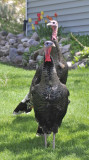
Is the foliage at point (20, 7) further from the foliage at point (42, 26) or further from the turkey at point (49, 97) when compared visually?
the turkey at point (49, 97)

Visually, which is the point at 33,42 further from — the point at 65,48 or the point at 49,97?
the point at 49,97

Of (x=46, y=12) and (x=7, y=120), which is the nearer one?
(x=7, y=120)

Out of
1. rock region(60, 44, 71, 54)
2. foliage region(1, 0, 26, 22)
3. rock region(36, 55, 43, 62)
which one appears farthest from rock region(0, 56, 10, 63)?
foliage region(1, 0, 26, 22)

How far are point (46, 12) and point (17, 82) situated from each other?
22.4 feet

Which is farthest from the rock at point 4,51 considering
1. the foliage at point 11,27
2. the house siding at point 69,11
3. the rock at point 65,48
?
the rock at point 65,48

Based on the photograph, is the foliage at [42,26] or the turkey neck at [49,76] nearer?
the turkey neck at [49,76]

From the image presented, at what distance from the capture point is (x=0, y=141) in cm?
441

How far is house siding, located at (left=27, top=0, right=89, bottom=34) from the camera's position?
41.0 feet

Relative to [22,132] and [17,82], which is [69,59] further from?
[22,132]

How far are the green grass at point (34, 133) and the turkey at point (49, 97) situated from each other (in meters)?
0.38

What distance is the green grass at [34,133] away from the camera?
391cm

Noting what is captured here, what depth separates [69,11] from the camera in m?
13.1

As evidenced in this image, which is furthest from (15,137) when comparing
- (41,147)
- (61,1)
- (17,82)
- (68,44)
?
(61,1)

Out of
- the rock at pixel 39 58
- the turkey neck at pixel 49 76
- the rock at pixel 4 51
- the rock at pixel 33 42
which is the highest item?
the turkey neck at pixel 49 76
